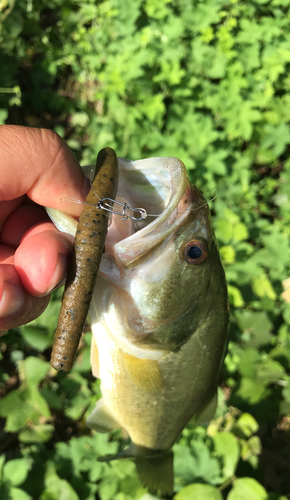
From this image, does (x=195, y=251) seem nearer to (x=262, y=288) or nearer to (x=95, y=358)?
(x=95, y=358)

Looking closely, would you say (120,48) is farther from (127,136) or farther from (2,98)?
(2,98)

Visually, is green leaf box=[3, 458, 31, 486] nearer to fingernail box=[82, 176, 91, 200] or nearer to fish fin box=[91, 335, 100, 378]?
fish fin box=[91, 335, 100, 378]

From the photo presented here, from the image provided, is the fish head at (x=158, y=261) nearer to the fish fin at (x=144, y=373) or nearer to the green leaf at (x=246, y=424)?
the fish fin at (x=144, y=373)

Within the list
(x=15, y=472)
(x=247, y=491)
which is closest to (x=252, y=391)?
(x=247, y=491)

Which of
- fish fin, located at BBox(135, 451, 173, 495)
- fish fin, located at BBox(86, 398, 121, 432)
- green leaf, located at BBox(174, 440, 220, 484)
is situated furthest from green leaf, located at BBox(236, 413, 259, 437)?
fish fin, located at BBox(86, 398, 121, 432)

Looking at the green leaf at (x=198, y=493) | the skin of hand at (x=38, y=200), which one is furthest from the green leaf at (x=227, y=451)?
the skin of hand at (x=38, y=200)
